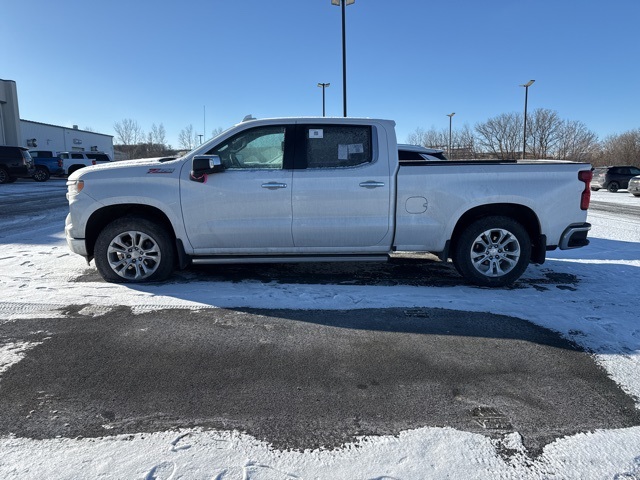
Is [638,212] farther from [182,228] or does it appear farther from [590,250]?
[182,228]

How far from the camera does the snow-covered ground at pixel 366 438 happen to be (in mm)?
2027

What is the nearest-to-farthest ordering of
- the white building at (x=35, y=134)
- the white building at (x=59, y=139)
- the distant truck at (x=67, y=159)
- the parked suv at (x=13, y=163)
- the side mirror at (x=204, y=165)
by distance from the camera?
the side mirror at (x=204, y=165) → the parked suv at (x=13, y=163) → the distant truck at (x=67, y=159) → the white building at (x=35, y=134) → the white building at (x=59, y=139)

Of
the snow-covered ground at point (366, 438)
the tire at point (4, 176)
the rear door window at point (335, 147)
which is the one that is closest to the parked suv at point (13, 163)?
the tire at point (4, 176)

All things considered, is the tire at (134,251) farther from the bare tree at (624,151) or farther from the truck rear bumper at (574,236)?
the bare tree at (624,151)

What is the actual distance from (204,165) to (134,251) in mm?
1350

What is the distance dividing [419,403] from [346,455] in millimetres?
670

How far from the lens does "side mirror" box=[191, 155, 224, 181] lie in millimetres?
4520

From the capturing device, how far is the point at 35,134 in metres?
44.0

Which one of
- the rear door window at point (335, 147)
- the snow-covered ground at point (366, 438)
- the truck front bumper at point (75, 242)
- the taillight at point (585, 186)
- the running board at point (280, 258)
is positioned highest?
the rear door window at point (335, 147)

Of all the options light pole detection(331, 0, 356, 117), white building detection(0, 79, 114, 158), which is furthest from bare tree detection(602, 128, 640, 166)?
white building detection(0, 79, 114, 158)

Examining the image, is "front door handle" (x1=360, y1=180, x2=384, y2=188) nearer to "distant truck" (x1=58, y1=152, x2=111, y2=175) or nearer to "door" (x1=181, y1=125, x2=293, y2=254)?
"door" (x1=181, y1=125, x2=293, y2=254)

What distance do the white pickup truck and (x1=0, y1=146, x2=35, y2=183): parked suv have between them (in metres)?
22.4

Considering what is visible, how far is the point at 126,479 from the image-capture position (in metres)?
1.96

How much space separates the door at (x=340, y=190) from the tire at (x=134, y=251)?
5.01ft
